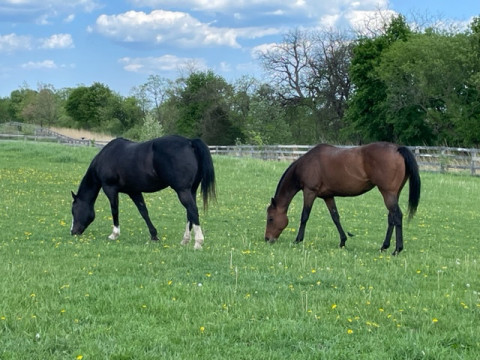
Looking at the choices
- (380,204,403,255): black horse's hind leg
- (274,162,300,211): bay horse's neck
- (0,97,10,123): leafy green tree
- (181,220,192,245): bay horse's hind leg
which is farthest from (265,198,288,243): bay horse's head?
(0,97,10,123): leafy green tree

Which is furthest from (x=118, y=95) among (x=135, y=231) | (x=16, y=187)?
(x=135, y=231)

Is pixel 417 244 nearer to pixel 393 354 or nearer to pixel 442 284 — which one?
pixel 442 284

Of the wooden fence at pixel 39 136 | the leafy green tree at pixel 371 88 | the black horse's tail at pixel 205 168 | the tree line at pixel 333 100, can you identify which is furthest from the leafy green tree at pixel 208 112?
the black horse's tail at pixel 205 168

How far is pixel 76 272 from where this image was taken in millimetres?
7125

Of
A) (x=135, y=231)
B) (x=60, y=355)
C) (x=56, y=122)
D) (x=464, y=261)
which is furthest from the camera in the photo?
(x=56, y=122)

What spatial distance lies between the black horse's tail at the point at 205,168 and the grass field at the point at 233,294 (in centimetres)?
100

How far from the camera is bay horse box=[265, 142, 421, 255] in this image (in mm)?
9398

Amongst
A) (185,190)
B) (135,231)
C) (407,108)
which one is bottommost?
(135,231)

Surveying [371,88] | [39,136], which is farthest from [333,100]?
[39,136]

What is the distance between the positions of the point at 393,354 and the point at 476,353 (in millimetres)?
714

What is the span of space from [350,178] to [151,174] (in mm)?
3777

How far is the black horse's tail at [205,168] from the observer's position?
9.71 m

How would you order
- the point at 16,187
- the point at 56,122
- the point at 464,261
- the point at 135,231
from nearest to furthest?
the point at 464,261
the point at 135,231
the point at 16,187
the point at 56,122

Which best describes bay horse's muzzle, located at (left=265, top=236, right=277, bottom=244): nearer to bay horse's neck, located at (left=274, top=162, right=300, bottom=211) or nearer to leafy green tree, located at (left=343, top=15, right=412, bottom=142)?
bay horse's neck, located at (left=274, top=162, right=300, bottom=211)
